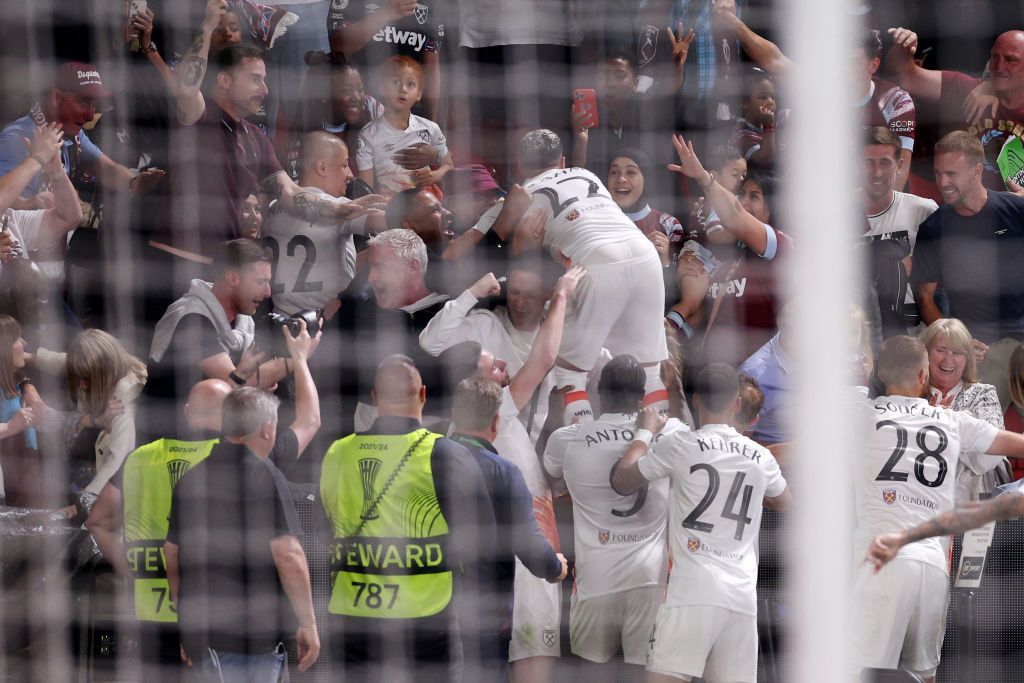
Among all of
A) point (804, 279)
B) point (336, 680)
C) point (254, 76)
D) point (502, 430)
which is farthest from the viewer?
point (254, 76)

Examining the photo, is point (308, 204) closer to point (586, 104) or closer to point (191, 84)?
point (191, 84)

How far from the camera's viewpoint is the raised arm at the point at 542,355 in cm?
Result: 322

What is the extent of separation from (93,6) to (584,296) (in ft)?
5.56

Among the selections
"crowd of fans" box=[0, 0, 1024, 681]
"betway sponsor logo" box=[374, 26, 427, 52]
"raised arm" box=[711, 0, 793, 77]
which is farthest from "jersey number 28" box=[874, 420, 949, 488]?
"betway sponsor logo" box=[374, 26, 427, 52]

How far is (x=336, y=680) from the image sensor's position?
2.94 m

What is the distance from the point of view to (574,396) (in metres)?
3.25

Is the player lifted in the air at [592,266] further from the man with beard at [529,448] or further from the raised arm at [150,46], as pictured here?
the raised arm at [150,46]

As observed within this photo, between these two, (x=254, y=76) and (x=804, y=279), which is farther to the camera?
(x=254, y=76)

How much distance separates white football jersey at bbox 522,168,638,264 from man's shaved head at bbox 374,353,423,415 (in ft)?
2.09

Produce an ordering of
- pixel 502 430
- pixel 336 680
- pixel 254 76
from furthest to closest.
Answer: pixel 254 76
pixel 502 430
pixel 336 680

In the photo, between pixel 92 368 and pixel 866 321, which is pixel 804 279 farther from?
pixel 92 368

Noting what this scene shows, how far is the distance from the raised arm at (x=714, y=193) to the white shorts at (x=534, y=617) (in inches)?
43.6

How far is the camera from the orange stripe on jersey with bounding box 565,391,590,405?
10.7ft

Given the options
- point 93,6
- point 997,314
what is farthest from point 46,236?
point 997,314
